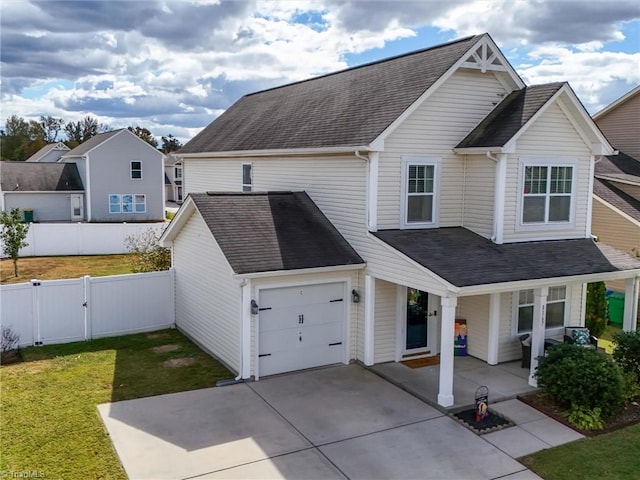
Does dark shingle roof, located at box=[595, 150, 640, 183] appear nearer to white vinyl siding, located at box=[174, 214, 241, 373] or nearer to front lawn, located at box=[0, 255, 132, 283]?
white vinyl siding, located at box=[174, 214, 241, 373]

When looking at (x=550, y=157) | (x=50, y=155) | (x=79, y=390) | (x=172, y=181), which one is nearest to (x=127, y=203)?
(x=50, y=155)

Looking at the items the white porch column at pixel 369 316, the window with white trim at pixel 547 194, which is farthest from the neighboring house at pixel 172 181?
the window with white trim at pixel 547 194

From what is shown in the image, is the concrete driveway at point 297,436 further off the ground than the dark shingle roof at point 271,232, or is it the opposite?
the dark shingle roof at point 271,232

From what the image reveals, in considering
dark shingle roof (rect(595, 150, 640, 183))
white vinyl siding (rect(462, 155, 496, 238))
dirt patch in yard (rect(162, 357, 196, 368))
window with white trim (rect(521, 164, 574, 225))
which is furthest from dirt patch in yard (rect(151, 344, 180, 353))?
dark shingle roof (rect(595, 150, 640, 183))

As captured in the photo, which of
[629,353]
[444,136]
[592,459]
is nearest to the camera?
[592,459]

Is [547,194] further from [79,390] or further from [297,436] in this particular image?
[79,390]

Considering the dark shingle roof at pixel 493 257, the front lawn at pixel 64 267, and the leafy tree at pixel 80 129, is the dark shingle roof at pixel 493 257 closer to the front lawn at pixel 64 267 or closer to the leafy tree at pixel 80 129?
the front lawn at pixel 64 267

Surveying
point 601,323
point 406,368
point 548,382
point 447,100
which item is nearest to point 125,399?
point 406,368
